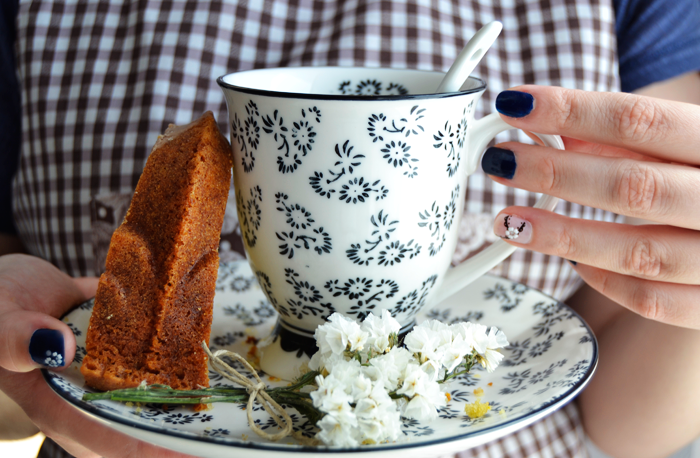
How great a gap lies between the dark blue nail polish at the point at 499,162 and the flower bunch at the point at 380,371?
7.6 inches

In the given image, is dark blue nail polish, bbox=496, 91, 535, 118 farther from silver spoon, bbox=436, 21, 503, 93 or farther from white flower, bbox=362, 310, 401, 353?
white flower, bbox=362, 310, 401, 353

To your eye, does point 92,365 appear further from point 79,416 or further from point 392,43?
point 392,43

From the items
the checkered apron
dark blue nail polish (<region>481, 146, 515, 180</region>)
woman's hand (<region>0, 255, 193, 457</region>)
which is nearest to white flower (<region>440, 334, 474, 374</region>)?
dark blue nail polish (<region>481, 146, 515, 180</region>)

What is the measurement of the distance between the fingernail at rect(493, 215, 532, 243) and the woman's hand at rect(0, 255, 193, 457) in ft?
1.57

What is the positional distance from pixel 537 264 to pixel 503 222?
0.46 meters

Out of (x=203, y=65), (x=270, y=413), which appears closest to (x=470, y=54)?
(x=270, y=413)

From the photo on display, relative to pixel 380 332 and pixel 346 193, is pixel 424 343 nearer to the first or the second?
Result: pixel 380 332

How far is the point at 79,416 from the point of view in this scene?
643mm

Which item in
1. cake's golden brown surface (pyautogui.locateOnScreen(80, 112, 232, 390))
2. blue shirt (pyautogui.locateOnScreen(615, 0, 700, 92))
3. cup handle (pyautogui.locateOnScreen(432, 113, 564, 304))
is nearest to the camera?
cake's golden brown surface (pyautogui.locateOnScreen(80, 112, 232, 390))

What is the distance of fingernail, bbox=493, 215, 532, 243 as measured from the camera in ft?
1.90

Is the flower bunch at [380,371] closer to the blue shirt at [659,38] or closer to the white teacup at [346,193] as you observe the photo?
the white teacup at [346,193]

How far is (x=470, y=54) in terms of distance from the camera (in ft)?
1.73

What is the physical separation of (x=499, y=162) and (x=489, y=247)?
12cm

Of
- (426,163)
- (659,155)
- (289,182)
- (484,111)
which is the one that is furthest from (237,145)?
(484,111)
